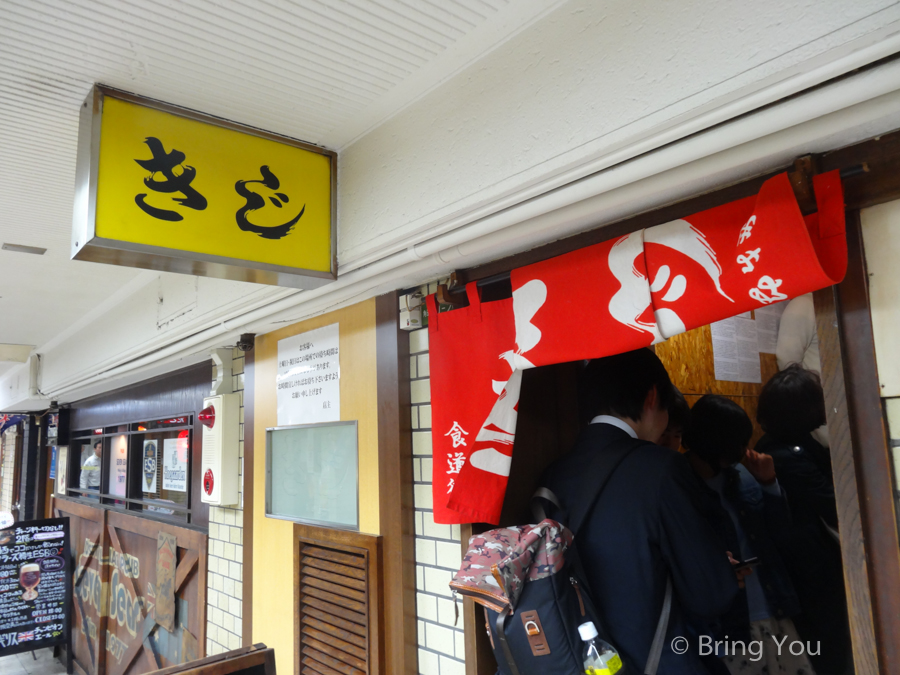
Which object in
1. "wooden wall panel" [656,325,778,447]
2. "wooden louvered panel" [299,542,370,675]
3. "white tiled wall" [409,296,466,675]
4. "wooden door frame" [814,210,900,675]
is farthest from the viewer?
"wooden wall panel" [656,325,778,447]

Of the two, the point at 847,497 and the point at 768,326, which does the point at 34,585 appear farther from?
the point at 847,497

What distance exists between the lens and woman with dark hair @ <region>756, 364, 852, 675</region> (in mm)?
2422

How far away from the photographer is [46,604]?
6105 millimetres

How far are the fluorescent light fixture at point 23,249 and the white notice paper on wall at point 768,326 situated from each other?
4373mm

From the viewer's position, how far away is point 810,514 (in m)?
2.50

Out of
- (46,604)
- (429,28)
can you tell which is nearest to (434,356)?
(429,28)

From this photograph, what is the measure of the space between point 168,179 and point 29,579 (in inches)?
239

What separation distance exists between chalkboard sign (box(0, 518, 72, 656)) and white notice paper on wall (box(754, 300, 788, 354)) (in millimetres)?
6937

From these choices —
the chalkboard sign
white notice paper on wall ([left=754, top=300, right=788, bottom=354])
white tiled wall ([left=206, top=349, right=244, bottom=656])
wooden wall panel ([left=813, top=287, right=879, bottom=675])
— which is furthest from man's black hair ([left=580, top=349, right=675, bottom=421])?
the chalkboard sign

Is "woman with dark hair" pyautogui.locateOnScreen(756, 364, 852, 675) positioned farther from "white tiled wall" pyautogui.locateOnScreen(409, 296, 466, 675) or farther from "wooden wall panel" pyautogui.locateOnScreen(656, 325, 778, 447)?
"white tiled wall" pyautogui.locateOnScreen(409, 296, 466, 675)

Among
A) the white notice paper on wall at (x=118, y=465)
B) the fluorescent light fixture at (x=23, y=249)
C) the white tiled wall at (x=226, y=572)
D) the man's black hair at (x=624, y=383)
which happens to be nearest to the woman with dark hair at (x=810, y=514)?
the man's black hair at (x=624, y=383)

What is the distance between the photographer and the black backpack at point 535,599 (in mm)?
1688

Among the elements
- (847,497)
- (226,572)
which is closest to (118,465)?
(226,572)

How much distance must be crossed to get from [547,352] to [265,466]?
2113mm
